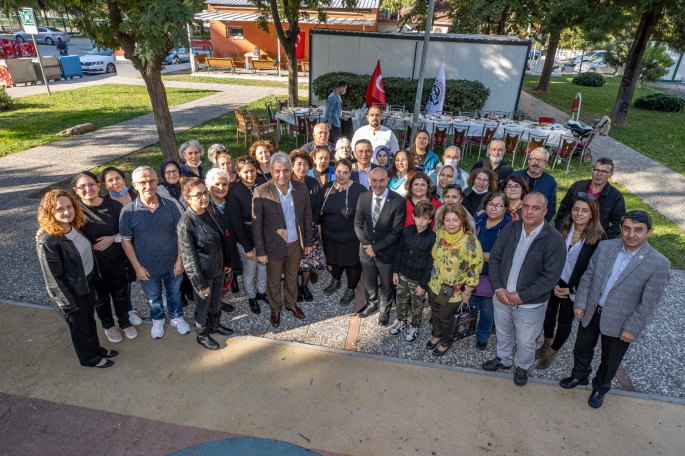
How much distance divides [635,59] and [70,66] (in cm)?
2702

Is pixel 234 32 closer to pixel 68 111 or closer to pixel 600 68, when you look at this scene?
pixel 68 111

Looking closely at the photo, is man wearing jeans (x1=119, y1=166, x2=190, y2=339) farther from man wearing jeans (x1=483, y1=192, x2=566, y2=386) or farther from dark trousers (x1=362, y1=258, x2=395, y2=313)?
man wearing jeans (x1=483, y1=192, x2=566, y2=386)

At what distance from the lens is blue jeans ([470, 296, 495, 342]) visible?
4.40 meters

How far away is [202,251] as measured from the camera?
3.92 m

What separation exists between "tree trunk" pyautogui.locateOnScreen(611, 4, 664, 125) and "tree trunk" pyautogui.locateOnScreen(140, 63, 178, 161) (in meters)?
15.6

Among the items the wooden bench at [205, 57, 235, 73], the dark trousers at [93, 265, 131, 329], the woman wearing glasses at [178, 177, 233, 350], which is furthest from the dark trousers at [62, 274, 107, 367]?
the wooden bench at [205, 57, 235, 73]

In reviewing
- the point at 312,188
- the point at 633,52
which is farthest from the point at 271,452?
the point at 633,52

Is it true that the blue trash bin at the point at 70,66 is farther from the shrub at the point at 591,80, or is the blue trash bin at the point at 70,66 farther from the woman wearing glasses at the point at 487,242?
the shrub at the point at 591,80

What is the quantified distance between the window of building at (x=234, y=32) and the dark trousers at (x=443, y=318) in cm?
3145

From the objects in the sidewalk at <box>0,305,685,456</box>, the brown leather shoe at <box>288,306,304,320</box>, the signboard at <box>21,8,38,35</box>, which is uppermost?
the signboard at <box>21,8,38,35</box>

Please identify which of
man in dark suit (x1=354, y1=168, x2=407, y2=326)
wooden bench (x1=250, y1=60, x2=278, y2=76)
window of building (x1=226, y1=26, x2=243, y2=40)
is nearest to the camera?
man in dark suit (x1=354, y1=168, x2=407, y2=326)

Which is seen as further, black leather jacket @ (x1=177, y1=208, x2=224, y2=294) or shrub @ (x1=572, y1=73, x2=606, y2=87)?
shrub @ (x1=572, y1=73, x2=606, y2=87)

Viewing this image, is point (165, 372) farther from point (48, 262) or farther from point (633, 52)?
point (633, 52)

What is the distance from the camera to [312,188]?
4867mm
